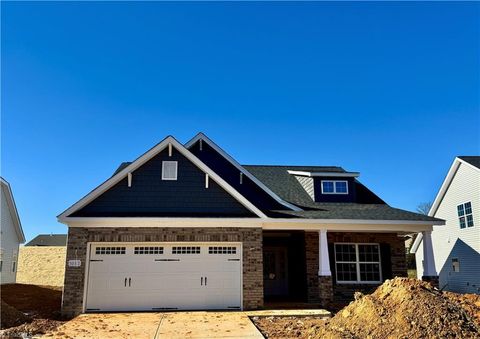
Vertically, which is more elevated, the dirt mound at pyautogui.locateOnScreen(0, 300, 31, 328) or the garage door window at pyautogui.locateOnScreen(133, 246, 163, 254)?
the garage door window at pyautogui.locateOnScreen(133, 246, 163, 254)

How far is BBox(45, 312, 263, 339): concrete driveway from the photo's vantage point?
9.38m

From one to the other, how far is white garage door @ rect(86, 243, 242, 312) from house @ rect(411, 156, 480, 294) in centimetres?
1062

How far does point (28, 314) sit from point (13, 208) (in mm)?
13781

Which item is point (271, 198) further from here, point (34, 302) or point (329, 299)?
point (34, 302)

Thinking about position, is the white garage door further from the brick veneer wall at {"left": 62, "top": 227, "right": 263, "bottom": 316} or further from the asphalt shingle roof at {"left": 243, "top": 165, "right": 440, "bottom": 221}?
the asphalt shingle roof at {"left": 243, "top": 165, "right": 440, "bottom": 221}

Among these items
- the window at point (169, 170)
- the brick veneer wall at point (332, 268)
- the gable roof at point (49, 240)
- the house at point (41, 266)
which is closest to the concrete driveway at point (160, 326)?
the brick veneer wall at point (332, 268)

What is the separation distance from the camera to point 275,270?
58.2 feet

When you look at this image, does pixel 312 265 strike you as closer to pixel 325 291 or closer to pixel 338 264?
pixel 338 264

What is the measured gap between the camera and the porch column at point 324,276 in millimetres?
13852

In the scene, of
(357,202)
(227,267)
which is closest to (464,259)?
(357,202)

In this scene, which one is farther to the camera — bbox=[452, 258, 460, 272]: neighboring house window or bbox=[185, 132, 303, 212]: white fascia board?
bbox=[452, 258, 460, 272]: neighboring house window

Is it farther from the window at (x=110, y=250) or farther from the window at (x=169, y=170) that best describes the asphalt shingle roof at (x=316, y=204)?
the window at (x=110, y=250)

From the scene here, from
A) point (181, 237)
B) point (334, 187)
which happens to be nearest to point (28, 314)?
point (181, 237)

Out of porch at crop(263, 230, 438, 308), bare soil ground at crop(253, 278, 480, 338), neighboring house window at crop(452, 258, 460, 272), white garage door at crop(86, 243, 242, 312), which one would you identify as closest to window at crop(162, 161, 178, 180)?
white garage door at crop(86, 243, 242, 312)
